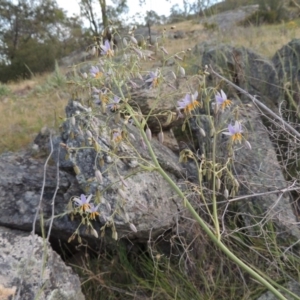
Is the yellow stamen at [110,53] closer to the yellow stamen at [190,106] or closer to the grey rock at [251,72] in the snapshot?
the yellow stamen at [190,106]

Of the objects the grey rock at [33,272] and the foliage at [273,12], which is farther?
the foliage at [273,12]

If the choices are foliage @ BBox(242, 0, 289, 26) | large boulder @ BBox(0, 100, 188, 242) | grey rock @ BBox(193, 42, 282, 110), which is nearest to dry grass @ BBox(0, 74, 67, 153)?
large boulder @ BBox(0, 100, 188, 242)

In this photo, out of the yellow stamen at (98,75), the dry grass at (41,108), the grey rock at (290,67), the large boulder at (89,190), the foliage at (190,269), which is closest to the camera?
the yellow stamen at (98,75)

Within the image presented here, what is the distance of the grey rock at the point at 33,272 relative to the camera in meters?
2.03

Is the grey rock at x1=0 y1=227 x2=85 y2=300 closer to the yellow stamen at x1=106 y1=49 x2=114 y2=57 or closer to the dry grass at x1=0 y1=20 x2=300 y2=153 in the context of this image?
the yellow stamen at x1=106 y1=49 x2=114 y2=57

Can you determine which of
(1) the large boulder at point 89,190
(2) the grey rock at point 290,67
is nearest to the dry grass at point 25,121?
(1) the large boulder at point 89,190

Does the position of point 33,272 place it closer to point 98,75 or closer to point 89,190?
point 89,190

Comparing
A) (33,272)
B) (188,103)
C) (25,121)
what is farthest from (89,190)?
(25,121)

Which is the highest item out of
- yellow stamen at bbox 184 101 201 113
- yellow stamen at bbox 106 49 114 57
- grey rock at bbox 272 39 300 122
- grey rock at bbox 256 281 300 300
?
yellow stamen at bbox 106 49 114 57

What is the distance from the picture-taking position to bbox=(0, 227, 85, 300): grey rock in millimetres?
2029

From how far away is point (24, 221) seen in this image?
8.32ft

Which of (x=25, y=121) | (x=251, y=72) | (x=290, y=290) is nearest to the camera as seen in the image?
(x=290, y=290)

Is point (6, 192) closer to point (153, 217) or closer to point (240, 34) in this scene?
point (153, 217)

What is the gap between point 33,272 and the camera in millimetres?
2113
